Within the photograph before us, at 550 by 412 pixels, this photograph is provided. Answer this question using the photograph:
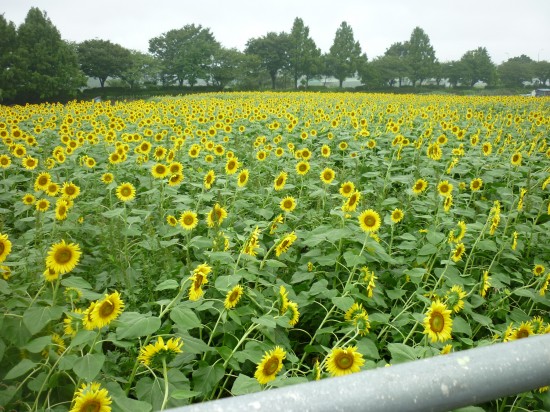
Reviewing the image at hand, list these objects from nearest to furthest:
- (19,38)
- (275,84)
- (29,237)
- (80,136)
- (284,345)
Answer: (284,345)
(29,237)
(80,136)
(19,38)
(275,84)

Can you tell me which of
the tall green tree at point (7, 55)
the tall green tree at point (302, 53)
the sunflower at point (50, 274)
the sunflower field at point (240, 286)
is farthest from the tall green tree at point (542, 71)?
the sunflower at point (50, 274)

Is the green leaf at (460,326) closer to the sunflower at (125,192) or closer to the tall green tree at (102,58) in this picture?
the sunflower at (125,192)

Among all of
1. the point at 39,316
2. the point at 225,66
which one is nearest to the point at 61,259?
the point at 39,316

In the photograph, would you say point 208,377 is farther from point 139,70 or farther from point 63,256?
point 139,70

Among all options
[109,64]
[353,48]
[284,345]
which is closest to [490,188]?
[284,345]

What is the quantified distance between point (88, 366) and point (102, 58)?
56250 mm

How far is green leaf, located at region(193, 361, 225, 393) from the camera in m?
1.72

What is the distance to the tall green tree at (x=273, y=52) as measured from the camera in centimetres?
6393

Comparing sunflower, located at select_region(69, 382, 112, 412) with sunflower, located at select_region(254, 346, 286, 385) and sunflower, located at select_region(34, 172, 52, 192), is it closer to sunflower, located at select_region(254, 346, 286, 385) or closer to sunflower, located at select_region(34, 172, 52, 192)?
sunflower, located at select_region(254, 346, 286, 385)

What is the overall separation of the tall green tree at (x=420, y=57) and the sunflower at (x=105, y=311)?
2967 inches

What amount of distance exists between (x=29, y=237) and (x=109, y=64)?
54.8 m

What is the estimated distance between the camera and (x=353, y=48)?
68438mm

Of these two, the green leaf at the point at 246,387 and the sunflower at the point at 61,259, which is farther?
the sunflower at the point at 61,259

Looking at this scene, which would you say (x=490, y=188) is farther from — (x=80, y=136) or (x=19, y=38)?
(x=19, y=38)
